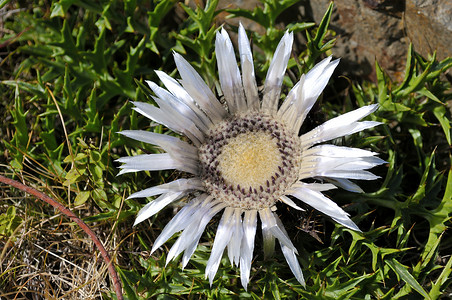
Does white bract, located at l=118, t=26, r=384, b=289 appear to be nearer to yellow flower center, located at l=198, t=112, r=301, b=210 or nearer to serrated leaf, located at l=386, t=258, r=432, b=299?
yellow flower center, located at l=198, t=112, r=301, b=210

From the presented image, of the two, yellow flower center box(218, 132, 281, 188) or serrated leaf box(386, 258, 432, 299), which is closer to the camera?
serrated leaf box(386, 258, 432, 299)

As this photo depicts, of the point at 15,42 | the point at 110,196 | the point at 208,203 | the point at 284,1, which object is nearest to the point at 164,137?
the point at 208,203

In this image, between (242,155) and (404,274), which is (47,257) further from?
(404,274)

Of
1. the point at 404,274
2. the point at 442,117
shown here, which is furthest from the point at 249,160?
the point at 442,117

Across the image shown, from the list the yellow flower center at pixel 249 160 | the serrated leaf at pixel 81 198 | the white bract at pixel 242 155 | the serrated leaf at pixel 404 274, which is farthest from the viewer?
the serrated leaf at pixel 81 198

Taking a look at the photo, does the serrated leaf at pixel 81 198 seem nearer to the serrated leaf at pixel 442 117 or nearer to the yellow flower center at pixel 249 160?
the yellow flower center at pixel 249 160

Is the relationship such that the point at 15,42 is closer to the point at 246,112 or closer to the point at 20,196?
the point at 20,196

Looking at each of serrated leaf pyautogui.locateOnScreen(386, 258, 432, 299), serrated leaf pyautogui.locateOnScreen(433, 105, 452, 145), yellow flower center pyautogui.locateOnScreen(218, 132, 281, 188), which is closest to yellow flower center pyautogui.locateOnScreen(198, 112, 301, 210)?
yellow flower center pyautogui.locateOnScreen(218, 132, 281, 188)

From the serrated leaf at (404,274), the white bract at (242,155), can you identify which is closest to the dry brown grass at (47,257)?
the white bract at (242,155)
